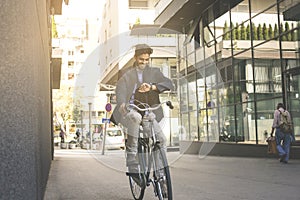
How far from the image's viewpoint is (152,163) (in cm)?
506

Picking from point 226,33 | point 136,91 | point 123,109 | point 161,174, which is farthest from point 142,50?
point 226,33

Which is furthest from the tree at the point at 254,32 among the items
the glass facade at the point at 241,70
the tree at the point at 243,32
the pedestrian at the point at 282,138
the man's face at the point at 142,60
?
the man's face at the point at 142,60

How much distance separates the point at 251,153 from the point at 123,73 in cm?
1116

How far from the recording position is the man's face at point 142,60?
542 cm

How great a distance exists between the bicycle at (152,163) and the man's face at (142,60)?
1.70 ft

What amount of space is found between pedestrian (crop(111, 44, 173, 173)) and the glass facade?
9.40 m

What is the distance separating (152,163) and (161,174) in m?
0.23

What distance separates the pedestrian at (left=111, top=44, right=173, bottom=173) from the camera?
5281mm

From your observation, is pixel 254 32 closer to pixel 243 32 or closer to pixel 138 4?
pixel 243 32

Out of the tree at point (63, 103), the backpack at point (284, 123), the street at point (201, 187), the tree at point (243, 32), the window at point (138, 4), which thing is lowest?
the street at point (201, 187)

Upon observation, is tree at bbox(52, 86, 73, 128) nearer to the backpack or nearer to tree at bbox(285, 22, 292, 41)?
tree at bbox(285, 22, 292, 41)

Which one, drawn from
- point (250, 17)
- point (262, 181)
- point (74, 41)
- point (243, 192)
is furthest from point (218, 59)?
point (74, 41)

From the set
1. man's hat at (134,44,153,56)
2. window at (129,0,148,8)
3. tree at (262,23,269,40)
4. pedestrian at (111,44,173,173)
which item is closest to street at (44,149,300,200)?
pedestrian at (111,44,173,173)

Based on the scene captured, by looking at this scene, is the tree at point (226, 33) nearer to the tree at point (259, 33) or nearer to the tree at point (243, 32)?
the tree at point (243, 32)
